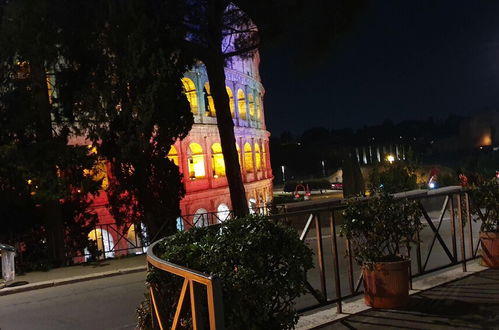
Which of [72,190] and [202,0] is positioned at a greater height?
[202,0]

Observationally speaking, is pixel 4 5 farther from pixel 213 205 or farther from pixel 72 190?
pixel 213 205

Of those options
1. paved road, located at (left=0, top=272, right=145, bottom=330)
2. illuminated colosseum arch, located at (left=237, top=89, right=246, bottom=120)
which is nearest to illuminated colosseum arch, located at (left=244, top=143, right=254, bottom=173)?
illuminated colosseum arch, located at (left=237, top=89, right=246, bottom=120)

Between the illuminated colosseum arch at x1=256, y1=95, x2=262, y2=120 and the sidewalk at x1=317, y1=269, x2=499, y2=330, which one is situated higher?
the illuminated colosseum arch at x1=256, y1=95, x2=262, y2=120

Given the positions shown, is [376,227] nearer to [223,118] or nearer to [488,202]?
[488,202]

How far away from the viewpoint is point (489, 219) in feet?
27.5

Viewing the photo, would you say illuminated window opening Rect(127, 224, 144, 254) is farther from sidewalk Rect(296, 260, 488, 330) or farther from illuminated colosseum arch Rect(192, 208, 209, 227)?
sidewalk Rect(296, 260, 488, 330)

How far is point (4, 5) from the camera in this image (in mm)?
15141

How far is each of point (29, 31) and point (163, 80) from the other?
3929 mm

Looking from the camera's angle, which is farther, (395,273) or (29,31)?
(29,31)

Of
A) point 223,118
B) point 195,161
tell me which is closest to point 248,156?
point 195,161

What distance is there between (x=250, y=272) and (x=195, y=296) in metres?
0.75

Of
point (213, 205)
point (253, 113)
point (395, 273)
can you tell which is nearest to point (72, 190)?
point (395, 273)

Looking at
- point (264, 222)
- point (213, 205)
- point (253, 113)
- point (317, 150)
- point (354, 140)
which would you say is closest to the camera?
point (264, 222)

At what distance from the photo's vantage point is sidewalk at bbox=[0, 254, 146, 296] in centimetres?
1198
